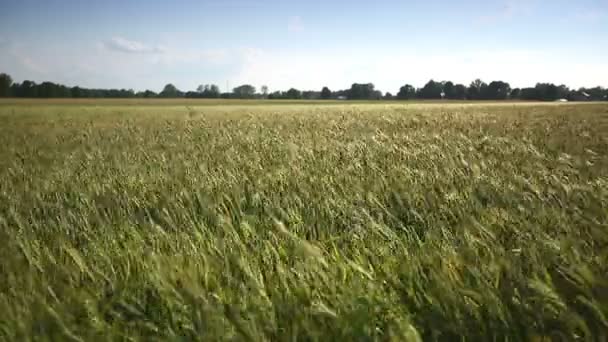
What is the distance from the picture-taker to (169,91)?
110 meters

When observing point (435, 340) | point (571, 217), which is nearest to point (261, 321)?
point (435, 340)

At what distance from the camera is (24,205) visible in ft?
10.2

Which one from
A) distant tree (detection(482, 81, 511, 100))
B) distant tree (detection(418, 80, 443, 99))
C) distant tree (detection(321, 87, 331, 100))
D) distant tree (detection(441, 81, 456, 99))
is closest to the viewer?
distant tree (detection(482, 81, 511, 100))

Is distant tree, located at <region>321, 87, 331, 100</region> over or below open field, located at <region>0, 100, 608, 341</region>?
over

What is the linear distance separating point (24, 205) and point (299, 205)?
228 cm

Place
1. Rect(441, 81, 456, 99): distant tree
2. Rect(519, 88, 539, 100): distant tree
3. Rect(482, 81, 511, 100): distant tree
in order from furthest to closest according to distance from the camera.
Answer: Rect(441, 81, 456, 99): distant tree → Rect(482, 81, 511, 100): distant tree → Rect(519, 88, 539, 100): distant tree

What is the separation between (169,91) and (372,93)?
59372 millimetres

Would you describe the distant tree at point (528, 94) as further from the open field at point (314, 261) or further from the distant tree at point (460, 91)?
the open field at point (314, 261)

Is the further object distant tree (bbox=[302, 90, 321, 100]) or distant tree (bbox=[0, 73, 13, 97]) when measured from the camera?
distant tree (bbox=[302, 90, 321, 100])

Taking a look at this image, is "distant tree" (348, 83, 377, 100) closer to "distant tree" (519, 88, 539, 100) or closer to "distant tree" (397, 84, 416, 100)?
"distant tree" (397, 84, 416, 100)

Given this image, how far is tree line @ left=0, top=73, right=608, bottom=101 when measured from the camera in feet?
287

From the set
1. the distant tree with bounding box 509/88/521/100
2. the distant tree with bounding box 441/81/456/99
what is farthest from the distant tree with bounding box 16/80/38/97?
the distant tree with bounding box 509/88/521/100

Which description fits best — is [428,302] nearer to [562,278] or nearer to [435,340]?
[435,340]

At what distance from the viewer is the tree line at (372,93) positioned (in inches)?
3447
